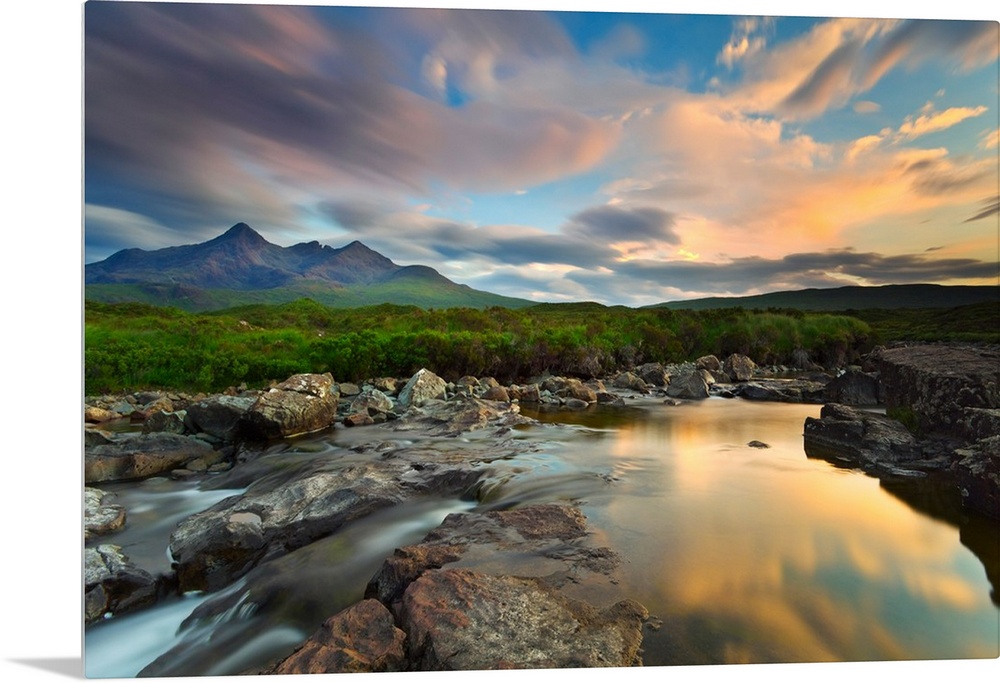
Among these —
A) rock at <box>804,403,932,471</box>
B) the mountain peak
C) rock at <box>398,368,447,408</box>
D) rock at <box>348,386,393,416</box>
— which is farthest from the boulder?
the mountain peak

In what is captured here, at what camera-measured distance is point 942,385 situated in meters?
5.62

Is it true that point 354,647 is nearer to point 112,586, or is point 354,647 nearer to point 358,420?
point 112,586

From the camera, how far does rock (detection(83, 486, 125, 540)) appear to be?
4949mm

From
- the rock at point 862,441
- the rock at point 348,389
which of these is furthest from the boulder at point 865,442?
the rock at point 348,389

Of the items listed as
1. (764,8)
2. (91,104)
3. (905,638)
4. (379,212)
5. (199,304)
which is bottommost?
(905,638)

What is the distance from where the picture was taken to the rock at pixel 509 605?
8.75 feet

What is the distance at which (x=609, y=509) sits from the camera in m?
4.61

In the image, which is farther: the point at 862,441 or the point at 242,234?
the point at 862,441

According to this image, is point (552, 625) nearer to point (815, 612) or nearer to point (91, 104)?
point (815, 612)

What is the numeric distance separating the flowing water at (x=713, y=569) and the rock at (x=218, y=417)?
1965 mm

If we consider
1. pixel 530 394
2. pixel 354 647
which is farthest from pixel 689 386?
pixel 354 647

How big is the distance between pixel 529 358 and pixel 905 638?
36.8 feet

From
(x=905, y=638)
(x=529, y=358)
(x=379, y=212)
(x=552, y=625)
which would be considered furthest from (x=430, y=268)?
(x=529, y=358)

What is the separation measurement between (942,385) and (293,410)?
8.79 metres
